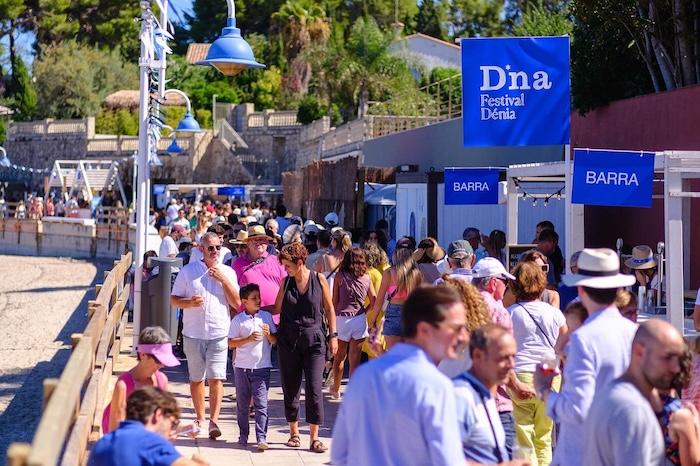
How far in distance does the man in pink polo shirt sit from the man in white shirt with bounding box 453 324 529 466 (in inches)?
212

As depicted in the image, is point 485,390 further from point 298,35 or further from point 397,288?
point 298,35

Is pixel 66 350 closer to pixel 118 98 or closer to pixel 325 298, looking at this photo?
pixel 325 298

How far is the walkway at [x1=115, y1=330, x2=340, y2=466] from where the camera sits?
9.51m

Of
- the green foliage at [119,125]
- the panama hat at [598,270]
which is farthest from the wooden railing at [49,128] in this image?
the panama hat at [598,270]

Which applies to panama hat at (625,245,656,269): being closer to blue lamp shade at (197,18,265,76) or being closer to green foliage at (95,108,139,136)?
blue lamp shade at (197,18,265,76)

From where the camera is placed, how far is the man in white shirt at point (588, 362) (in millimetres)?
5418

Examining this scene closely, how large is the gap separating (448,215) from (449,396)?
14.3 meters

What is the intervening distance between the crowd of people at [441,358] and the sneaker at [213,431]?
0.03 m

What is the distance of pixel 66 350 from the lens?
18.7 metres

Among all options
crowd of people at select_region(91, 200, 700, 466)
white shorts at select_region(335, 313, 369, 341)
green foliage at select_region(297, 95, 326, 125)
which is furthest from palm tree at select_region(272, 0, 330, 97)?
white shorts at select_region(335, 313, 369, 341)

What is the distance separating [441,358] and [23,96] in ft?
265

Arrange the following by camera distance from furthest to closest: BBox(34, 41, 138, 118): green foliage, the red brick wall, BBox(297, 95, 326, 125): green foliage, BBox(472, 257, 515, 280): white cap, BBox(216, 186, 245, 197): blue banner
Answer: BBox(34, 41, 138, 118): green foliage < BBox(297, 95, 326, 125): green foliage < BBox(216, 186, 245, 197): blue banner < the red brick wall < BBox(472, 257, 515, 280): white cap

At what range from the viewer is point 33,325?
882 inches

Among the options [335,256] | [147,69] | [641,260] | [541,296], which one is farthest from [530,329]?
[147,69]
